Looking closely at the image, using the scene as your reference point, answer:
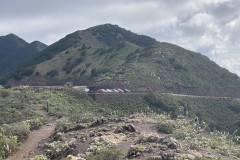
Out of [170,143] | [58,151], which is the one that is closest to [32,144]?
[58,151]

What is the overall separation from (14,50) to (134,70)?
152 m

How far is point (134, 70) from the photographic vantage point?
62.5 metres

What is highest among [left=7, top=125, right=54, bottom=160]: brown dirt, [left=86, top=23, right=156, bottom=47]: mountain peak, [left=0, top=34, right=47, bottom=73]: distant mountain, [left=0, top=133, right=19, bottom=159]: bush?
[left=86, top=23, right=156, bottom=47]: mountain peak

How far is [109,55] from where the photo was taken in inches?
3600

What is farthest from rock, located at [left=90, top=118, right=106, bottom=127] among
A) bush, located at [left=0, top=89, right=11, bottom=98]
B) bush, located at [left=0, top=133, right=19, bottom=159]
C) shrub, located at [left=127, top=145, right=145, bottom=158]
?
bush, located at [left=0, top=89, right=11, bottom=98]

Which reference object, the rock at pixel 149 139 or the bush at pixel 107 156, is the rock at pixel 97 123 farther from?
the bush at pixel 107 156

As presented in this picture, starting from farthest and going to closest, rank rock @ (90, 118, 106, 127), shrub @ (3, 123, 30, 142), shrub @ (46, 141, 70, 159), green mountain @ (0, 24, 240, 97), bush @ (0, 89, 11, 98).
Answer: green mountain @ (0, 24, 240, 97), bush @ (0, 89, 11, 98), rock @ (90, 118, 106, 127), shrub @ (3, 123, 30, 142), shrub @ (46, 141, 70, 159)

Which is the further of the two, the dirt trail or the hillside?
the dirt trail

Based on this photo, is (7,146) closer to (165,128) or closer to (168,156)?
(168,156)

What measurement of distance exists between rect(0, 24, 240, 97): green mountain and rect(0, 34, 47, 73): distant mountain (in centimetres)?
5566

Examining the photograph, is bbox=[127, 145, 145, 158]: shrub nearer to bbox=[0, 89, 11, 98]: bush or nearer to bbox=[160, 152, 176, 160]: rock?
bbox=[160, 152, 176, 160]: rock

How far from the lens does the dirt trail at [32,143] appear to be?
14047 millimetres

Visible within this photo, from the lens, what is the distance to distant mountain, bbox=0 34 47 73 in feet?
524

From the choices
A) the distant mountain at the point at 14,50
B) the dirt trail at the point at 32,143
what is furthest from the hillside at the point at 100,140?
the distant mountain at the point at 14,50
